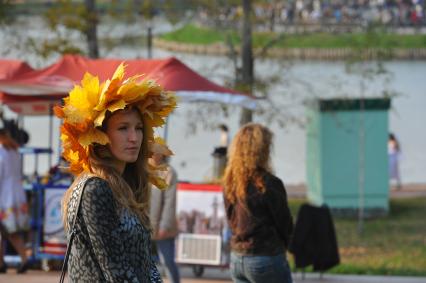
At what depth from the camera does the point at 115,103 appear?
12.9 ft

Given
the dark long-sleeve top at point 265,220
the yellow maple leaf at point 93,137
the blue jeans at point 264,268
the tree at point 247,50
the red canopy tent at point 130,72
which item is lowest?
the blue jeans at point 264,268

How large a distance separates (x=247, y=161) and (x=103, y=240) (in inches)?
103

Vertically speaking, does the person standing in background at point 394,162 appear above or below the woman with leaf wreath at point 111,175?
below

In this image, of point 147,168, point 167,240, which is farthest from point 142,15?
point 147,168

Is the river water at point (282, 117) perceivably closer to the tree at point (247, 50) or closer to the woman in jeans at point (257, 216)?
the tree at point (247, 50)

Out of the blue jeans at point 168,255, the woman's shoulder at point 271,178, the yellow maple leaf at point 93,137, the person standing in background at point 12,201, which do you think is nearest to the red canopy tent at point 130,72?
the person standing in background at point 12,201

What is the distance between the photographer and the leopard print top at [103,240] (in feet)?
12.2

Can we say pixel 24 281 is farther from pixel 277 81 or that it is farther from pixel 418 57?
pixel 418 57

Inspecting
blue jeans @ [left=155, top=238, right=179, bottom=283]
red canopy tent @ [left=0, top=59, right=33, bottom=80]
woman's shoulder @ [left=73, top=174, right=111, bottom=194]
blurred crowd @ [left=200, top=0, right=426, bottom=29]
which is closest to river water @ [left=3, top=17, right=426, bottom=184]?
red canopy tent @ [left=0, top=59, right=33, bottom=80]

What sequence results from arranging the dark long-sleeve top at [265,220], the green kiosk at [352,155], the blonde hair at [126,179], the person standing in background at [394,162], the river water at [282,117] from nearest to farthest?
the blonde hair at [126,179] < the dark long-sleeve top at [265,220] < the green kiosk at [352,155] < the river water at [282,117] < the person standing in background at [394,162]

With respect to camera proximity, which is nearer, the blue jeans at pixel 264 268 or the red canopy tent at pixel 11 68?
the blue jeans at pixel 264 268

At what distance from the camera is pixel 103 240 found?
3699 millimetres

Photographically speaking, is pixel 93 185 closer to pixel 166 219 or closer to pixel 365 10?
pixel 166 219

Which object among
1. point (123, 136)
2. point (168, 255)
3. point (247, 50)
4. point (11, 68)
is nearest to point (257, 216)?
point (123, 136)
